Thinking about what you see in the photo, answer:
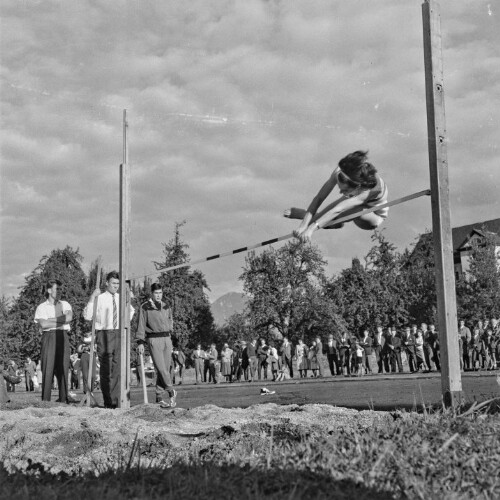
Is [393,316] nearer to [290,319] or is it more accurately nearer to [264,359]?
[290,319]

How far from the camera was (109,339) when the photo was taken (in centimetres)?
1210

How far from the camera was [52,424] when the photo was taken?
24.9ft

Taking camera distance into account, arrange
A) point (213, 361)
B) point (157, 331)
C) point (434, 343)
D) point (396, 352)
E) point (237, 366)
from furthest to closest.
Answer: point (237, 366) → point (213, 361) → point (396, 352) → point (434, 343) → point (157, 331)

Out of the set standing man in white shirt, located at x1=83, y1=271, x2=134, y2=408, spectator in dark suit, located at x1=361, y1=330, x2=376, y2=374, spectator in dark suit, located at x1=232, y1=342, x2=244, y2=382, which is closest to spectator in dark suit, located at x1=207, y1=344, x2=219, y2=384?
spectator in dark suit, located at x1=232, y1=342, x2=244, y2=382

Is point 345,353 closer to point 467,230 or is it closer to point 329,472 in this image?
point 329,472

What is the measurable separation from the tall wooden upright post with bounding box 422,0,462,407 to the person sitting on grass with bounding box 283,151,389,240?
760 millimetres

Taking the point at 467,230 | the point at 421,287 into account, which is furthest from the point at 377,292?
the point at 467,230

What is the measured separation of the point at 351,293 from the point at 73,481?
6489cm

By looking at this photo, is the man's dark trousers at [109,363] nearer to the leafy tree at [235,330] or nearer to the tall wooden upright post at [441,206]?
the tall wooden upright post at [441,206]

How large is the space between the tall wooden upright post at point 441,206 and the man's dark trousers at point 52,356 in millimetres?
6959

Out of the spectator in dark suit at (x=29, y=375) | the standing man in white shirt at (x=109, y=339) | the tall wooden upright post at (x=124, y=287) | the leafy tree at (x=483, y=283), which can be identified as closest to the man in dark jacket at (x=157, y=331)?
the standing man in white shirt at (x=109, y=339)

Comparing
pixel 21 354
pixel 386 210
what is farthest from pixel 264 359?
pixel 21 354

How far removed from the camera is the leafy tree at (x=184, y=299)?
63.6 metres

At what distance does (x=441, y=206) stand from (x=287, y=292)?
6509cm
